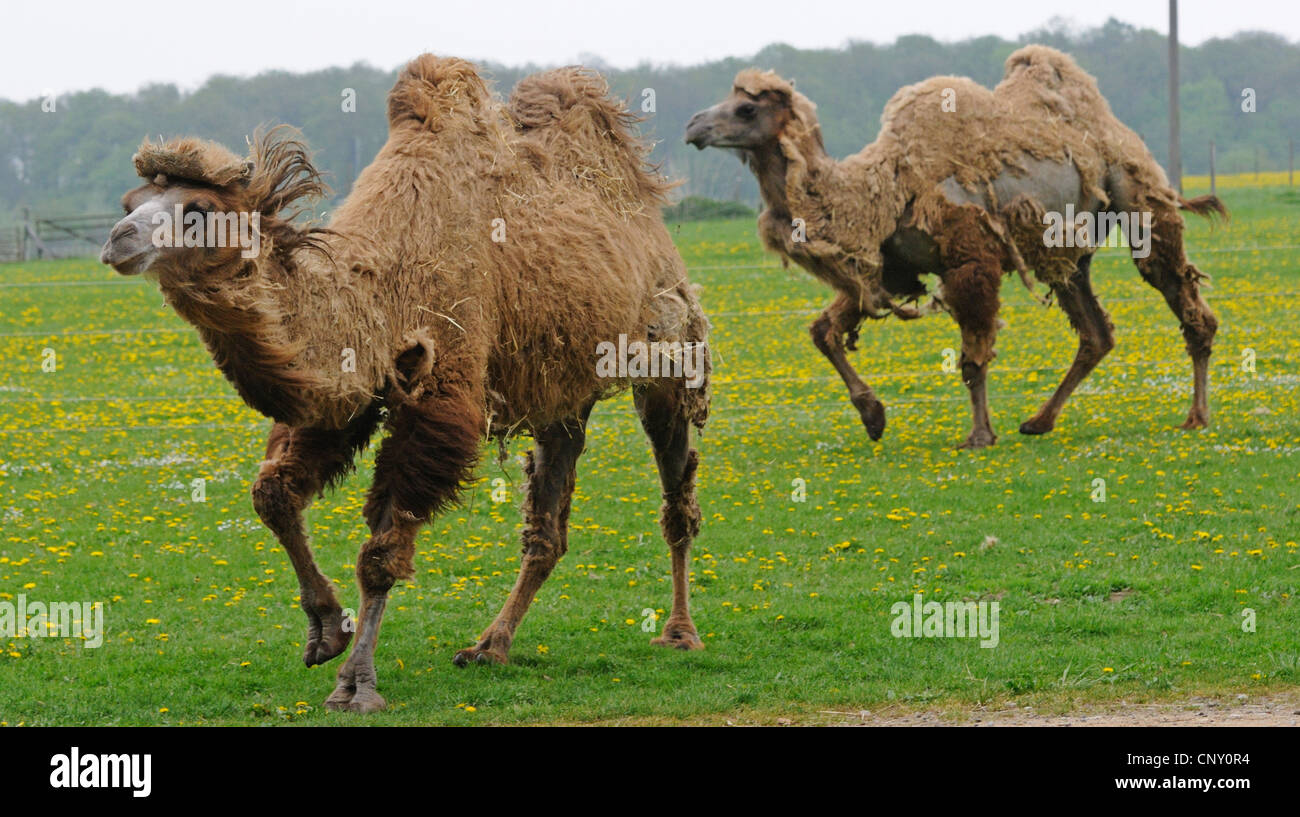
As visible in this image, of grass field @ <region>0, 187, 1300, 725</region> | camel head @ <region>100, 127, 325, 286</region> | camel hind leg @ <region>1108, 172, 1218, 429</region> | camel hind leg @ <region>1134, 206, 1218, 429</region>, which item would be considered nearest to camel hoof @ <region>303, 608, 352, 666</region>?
grass field @ <region>0, 187, 1300, 725</region>

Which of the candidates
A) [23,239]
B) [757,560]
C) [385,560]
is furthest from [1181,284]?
[23,239]

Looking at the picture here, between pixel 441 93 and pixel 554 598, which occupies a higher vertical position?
pixel 441 93

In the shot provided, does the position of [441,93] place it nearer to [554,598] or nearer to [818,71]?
[554,598]

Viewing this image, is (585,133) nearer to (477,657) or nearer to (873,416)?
(477,657)

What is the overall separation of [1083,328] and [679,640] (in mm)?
7212

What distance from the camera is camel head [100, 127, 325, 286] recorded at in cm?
510

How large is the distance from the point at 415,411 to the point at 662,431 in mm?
1837

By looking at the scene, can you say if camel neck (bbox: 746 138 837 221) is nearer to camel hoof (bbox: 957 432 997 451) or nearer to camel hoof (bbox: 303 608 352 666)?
camel hoof (bbox: 957 432 997 451)

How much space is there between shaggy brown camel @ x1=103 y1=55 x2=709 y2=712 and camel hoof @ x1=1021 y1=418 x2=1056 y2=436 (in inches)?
244

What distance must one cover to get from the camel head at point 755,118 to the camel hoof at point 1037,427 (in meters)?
3.04

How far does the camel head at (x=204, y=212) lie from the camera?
5.10m

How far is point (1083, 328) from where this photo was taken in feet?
43.8

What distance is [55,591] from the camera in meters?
8.49
